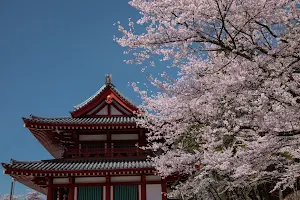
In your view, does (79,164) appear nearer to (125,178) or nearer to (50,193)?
(50,193)

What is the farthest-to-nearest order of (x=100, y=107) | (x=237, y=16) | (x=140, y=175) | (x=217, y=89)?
(x=100, y=107) → (x=140, y=175) → (x=217, y=89) → (x=237, y=16)

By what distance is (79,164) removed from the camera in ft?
50.3

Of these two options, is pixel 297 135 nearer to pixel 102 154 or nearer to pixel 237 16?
pixel 237 16

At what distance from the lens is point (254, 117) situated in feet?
26.2

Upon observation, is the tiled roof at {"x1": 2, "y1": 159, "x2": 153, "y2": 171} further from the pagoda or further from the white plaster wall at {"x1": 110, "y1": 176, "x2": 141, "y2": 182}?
the white plaster wall at {"x1": 110, "y1": 176, "x2": 141, "y2": 182}

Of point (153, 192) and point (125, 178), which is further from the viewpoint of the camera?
point (125, 178)

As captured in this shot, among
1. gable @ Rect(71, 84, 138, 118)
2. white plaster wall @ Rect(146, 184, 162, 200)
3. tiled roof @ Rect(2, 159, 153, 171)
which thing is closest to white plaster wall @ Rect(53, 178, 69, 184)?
tiled roof @ Rect(2, 159, 153, 171)

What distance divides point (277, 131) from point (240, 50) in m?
2.20

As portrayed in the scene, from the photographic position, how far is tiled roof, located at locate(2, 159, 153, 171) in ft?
48.1

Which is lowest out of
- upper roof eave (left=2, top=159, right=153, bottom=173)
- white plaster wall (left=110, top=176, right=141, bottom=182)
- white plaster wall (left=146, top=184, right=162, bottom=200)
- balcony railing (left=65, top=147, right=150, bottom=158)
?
white plaster wall (left=146, top=184, right=162, bottom=200)

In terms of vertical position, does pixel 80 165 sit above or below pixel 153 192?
above

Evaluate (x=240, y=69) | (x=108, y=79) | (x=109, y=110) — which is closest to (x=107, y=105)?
(x=109, y=110)

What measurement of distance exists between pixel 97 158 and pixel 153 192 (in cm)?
335

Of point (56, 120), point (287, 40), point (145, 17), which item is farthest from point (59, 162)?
point (287, 40)
